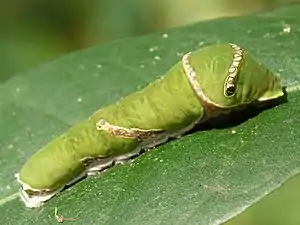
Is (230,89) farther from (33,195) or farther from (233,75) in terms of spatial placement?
(33,195)

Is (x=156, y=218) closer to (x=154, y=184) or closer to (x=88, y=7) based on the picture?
(x=154, y=184)

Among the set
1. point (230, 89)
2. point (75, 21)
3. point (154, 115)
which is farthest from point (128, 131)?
point (75, 21)

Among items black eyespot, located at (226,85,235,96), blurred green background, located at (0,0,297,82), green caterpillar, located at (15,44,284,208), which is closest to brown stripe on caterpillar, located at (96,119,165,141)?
green caterpillar, located at (15,44,284,208)

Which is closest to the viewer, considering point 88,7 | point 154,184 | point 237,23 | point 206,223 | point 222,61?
point 206,223

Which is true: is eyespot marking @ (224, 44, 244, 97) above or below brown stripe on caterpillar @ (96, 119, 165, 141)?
above

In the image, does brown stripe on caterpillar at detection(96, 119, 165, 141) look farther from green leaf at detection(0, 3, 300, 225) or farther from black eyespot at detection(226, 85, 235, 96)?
black eyespot at detection(226, 85, 235, 96)

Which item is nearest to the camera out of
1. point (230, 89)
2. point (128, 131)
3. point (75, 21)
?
point (230, 89)

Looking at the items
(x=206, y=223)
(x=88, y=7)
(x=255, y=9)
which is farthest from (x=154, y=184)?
(x=88, y=7)
